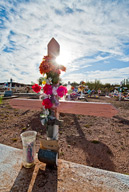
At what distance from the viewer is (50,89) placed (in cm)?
159

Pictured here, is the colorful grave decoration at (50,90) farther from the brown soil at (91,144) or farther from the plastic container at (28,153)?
the brown soil at (91,144)

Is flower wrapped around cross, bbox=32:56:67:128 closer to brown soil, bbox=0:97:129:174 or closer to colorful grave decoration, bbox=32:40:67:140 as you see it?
colorful grave decoration, bbox=32:40:67:140

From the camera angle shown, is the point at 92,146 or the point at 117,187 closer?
the point at 117,187

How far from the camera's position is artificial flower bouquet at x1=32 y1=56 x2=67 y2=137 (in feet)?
5.22

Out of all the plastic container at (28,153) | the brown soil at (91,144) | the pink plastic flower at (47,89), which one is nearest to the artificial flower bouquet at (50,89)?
the pink plastic flower at (47,89)

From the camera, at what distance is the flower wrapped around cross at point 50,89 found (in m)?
1.59

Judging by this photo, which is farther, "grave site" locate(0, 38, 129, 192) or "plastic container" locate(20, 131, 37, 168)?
"plastic container" locate(20, 131, 37, 168)

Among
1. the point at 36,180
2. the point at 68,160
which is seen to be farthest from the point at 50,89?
the point at 68,160

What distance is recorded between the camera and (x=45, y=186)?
128cm

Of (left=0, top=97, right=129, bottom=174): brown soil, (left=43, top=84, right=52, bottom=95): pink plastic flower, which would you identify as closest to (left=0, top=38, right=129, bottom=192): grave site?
(left=0, top=97, right=129, bottom=174): brown soil

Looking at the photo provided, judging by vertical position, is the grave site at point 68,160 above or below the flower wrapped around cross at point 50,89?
below

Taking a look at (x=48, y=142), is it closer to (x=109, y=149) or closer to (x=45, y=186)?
(x=45, y=186)

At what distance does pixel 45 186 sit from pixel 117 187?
828 millimetres

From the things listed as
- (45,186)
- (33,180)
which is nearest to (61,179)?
(45,186)
